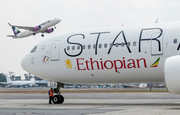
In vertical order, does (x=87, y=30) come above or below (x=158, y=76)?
above

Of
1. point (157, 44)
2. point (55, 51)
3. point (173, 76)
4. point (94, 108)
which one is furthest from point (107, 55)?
point (173, 76)

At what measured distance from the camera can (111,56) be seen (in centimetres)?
1988

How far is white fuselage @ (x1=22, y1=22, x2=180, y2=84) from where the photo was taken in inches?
726

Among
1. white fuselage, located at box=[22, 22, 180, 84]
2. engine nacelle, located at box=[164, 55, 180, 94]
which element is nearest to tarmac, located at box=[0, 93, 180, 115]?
engine nacelle, located at box=[164, 55, 180, 94]

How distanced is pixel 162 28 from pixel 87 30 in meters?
A: 5.66

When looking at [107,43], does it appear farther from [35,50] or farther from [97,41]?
[35,50]

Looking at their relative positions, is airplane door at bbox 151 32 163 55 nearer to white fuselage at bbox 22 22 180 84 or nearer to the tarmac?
white fuselage at bbox 22 22 180 84

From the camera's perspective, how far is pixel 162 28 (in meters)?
18.8

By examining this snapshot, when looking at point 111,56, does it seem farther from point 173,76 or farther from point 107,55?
point 173,76

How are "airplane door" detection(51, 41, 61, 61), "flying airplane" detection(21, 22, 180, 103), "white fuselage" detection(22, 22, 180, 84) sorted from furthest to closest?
"airplane door" detection(51, 41, 61, 61)
"white fuselage" detection(22, 22, 180, 84)
"flying airplane" detection(21, 22, 180, 103)

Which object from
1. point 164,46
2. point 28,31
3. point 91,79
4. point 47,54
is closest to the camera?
point 164,46

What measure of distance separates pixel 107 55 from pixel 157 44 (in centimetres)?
339

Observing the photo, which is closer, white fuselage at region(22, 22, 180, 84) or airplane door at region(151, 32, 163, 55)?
airplane door at region(151, 32, 163, 55)

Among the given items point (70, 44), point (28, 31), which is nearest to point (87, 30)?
point (70, 44)
